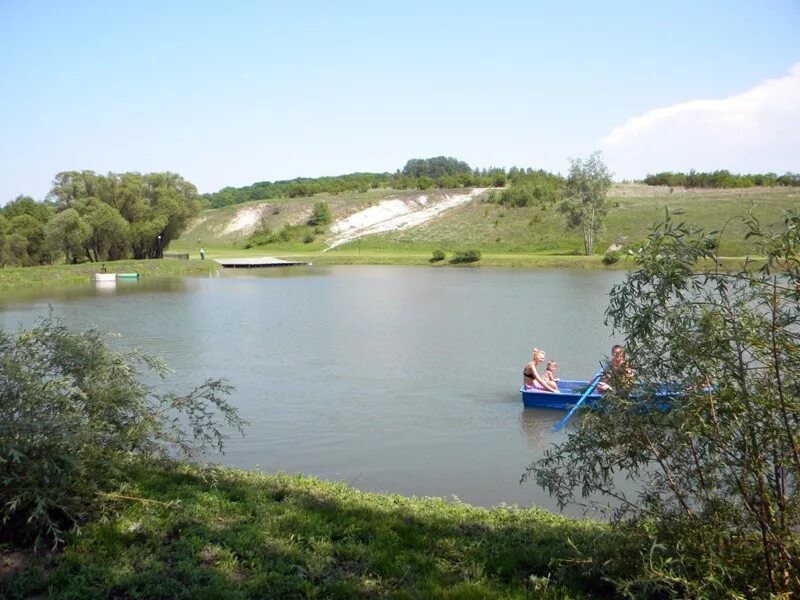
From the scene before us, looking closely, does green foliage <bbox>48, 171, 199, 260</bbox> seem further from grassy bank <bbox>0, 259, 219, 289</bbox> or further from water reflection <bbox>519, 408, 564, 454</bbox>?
water reflection <bbox>519, 408, 564, 454</bbox>

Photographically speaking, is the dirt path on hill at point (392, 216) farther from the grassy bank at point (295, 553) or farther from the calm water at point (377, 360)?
the grassy bank at point (295, 553)

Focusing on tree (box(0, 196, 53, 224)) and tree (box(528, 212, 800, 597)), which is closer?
tree (box(528, 212, 800, 597))

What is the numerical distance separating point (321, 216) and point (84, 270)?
43374 mm

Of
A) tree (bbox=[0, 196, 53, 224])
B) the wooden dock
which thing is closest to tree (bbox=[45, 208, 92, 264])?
tree (bbox=[0, 196, 53, 224])

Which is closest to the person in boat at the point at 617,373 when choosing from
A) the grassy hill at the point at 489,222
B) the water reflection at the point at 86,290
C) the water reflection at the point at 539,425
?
the water reflection at the point at 539,425

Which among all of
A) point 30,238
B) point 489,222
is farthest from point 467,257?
point 30,238

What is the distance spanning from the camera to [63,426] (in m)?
5.08

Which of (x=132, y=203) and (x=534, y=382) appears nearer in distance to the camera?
(x=534, y=382)

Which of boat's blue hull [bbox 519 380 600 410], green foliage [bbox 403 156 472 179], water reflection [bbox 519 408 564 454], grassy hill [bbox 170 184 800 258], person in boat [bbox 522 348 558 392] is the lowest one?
water reflection [bbox 519 408 564 454]

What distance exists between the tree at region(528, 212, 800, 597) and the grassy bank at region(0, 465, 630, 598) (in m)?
0.57

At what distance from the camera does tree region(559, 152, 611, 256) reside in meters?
59.9

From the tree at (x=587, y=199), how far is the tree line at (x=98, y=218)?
32.8 meters

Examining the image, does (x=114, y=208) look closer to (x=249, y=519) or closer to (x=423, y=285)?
(x=423, y=285)

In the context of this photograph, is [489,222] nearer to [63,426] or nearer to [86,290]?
[86,290]
